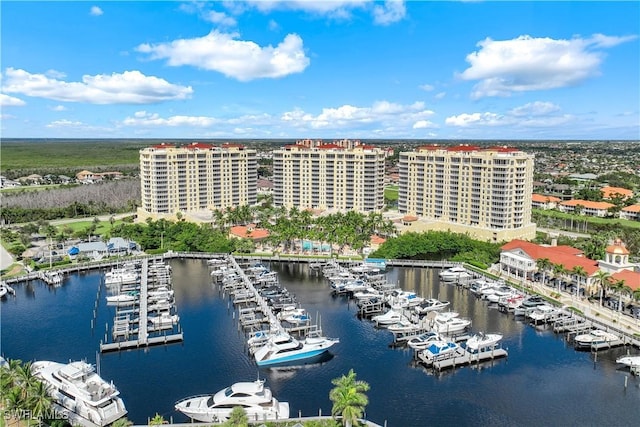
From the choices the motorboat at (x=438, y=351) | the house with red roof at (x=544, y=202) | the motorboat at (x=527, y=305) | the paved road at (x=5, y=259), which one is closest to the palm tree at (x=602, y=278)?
the motorboat at (x=527, y=305)

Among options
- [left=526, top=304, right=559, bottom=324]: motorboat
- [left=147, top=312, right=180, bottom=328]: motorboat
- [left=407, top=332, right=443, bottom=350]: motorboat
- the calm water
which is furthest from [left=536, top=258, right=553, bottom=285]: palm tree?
[left=147, top=312, right=180, bottom=328]: motorboat

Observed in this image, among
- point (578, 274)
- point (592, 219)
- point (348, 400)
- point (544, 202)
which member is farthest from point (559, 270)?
point (544, 202)

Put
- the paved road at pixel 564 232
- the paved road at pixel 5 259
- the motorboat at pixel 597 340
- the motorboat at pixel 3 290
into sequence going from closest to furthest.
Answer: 1. the motorboat at pixel 597 340
2. the motorboat at pixel 3 290
3. the paved road at pixel 5 259
4. the paved road at pixel 564 232

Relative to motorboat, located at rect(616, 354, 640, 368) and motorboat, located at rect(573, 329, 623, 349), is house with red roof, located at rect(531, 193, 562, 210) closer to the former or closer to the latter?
motorboat, located at rect(573, 329, 623, 349)

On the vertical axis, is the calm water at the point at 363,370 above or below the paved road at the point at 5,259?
below

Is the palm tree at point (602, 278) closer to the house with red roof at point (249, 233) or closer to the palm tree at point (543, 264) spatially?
the palm tree at point (543, 264)

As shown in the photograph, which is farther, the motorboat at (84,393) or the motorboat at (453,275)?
the motorboat at (453,275)

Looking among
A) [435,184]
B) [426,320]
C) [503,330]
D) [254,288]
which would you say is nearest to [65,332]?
[254,288]

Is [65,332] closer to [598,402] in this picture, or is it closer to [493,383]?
[493,383]
